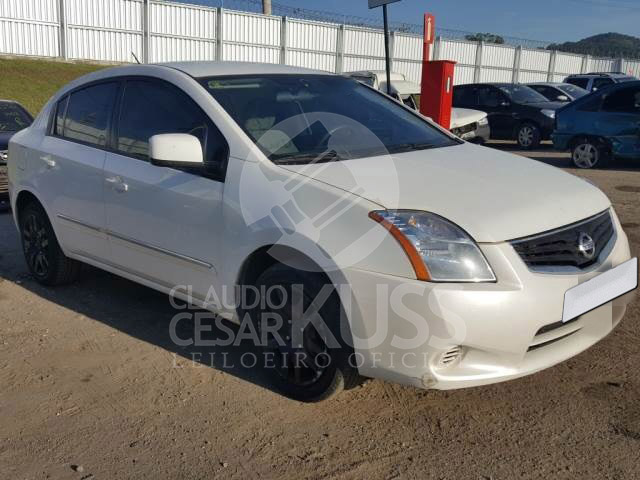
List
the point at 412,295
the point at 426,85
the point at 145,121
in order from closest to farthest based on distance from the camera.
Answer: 1. the point at 412,295
2. the point at 145,121
3. the point at 426,85

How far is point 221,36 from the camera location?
2816cm

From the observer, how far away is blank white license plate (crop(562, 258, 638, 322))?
298 cm

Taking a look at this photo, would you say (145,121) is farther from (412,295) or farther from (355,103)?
(412,295)

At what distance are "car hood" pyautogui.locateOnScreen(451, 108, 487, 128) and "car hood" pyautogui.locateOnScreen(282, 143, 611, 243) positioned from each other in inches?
203

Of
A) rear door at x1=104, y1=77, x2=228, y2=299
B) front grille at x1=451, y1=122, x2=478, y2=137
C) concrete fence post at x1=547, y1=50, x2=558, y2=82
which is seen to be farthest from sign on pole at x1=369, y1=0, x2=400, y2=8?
concrete fence post at x1=547, y1=50, x2=558, y2=82

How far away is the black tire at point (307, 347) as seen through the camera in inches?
122

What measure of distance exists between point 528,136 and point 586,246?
12.6 meters

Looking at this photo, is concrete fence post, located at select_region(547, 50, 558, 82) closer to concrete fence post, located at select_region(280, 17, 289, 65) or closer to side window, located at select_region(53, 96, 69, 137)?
concrete fence post, located at select_region(280, 17, 289, 65)

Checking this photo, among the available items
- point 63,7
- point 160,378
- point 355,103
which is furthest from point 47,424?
point 63,7

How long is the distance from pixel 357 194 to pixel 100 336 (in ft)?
7.22

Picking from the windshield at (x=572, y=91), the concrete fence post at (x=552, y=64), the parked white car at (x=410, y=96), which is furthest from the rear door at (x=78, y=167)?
the concrete fence post at (x=552, y=64)

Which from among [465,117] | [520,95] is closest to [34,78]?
[520,95]

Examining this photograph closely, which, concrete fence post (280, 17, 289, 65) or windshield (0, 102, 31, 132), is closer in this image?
windshield (0, 102, 31, 132)

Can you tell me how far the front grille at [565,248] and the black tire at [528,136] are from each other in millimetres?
12241
